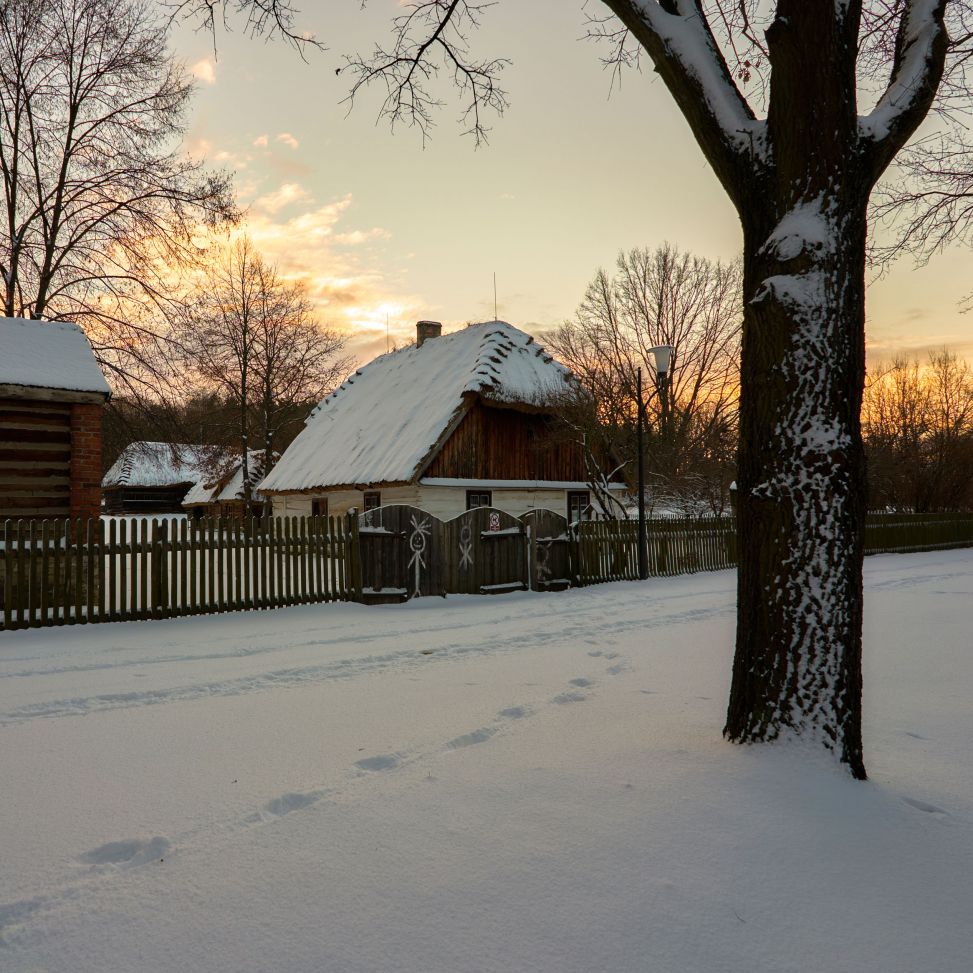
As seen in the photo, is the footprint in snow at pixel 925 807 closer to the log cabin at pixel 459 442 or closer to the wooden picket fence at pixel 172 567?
the wooden picket fence at pixel 172 567

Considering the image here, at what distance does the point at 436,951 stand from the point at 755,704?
7.74 ft

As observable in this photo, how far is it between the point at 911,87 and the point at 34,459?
40.3 ft

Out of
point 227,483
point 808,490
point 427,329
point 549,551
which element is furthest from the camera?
point 227,483

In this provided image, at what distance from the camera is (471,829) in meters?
3.07

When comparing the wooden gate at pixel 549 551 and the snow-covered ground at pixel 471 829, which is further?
the wooden gate at pixel 549 551

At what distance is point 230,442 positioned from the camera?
118ft

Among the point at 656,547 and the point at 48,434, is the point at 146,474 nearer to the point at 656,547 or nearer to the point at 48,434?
the point at 48,434

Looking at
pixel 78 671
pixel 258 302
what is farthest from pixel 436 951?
pixel 258 302

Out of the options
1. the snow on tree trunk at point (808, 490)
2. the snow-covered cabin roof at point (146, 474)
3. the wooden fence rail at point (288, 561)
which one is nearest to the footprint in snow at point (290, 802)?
the snow on tree trunk at point (808, 490)

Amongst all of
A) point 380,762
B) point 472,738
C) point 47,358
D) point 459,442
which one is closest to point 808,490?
point 472,738

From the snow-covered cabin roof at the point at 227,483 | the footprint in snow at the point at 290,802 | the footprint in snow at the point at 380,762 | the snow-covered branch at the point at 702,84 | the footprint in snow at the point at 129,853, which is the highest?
the snow-covered branch at the point at 702,84

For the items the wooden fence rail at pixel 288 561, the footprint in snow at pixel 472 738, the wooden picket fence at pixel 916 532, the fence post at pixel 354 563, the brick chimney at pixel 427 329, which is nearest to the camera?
the footprint in snow at pixel 472 738

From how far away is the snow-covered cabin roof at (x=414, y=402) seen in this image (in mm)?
20594

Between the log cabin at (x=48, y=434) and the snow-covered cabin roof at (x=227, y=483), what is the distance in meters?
25.3
